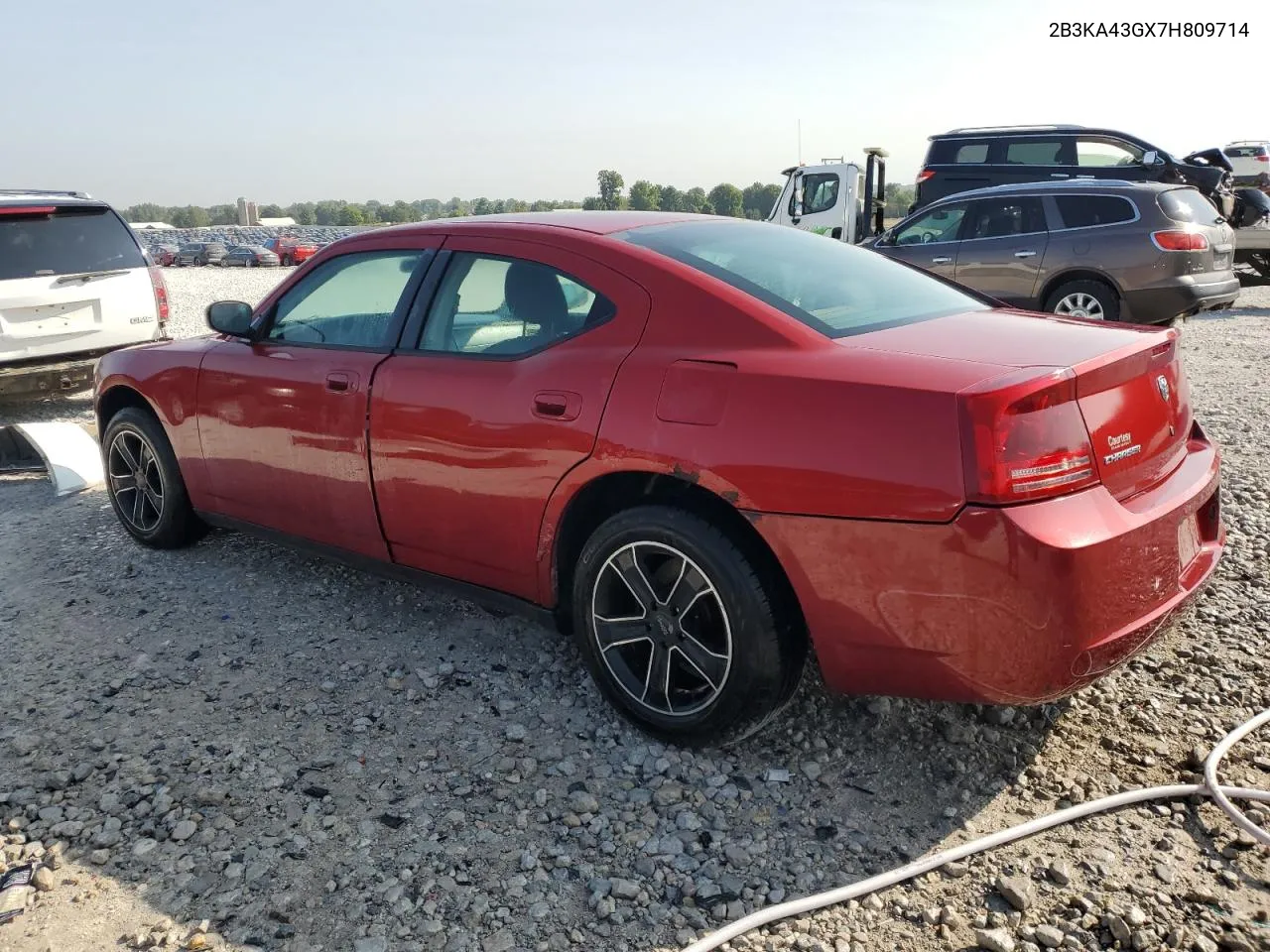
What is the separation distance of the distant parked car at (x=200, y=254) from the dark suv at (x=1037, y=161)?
44.0 m

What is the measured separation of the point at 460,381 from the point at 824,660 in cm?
150

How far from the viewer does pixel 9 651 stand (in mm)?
3902

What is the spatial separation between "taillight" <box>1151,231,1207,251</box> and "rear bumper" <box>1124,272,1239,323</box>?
0.94ft

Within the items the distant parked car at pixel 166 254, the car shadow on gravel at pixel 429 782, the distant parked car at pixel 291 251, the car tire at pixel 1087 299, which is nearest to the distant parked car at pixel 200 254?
the distant parked car at pixel 166 254

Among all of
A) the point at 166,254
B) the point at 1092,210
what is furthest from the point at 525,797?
the point at 166,254

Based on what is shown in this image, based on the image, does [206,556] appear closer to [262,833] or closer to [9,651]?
[9,651]

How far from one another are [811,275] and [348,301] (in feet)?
5.90

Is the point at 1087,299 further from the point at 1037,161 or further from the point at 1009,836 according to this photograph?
the point at 1009,836

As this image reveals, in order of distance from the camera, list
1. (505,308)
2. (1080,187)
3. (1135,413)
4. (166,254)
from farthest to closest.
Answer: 1. (166,254)
2. (1080,187)
3. (505,308)
4. (1135,413)

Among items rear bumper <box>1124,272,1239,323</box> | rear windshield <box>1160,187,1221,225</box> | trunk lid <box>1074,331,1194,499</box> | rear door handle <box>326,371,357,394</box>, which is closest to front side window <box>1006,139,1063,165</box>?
rear windshield <box>1160,187,1221,225</box>

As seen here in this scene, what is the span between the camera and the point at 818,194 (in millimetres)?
18312

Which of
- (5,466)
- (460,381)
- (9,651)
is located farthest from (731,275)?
(5,466)

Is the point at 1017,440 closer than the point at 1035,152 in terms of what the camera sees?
Yes

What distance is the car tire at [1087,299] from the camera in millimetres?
10133
